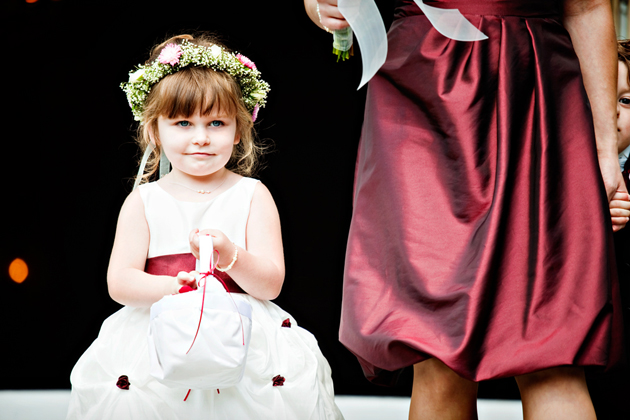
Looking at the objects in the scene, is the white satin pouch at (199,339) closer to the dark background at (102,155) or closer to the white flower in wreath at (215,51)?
the white flower in wreath at (215,51)

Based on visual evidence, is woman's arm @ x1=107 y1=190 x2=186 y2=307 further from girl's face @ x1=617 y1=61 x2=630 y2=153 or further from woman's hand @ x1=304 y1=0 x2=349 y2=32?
girl's face @ x1=617 y1=61 x2=630 y2=153

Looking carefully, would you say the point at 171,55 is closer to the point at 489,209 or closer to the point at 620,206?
the point at 489,209

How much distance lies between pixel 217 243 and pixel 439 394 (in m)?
0.58

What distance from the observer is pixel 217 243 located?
1564 mm

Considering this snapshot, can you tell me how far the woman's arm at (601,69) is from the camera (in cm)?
147

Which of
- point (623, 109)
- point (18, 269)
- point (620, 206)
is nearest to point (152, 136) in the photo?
point (620, 206)

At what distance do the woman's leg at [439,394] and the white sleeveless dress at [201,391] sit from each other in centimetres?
40

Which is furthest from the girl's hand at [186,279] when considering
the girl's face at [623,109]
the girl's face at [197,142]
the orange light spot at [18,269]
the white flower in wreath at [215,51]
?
the orange light spot at [18,269]

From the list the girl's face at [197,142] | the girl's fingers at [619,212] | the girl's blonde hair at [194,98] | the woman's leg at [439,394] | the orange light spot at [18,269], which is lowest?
the orange light spot at [18,269]

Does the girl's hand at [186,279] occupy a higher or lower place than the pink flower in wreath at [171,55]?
lower

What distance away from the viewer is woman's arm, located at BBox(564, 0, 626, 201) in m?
1.47

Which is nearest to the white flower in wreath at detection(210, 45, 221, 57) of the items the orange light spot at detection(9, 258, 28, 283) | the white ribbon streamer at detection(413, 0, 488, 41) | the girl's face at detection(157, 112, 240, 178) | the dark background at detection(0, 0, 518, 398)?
the girl's face at detection(157, 112, 240, 178)

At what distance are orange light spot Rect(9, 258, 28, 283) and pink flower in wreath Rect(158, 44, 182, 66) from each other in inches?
65.3

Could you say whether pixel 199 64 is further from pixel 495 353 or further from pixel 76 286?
pixel 76 286
